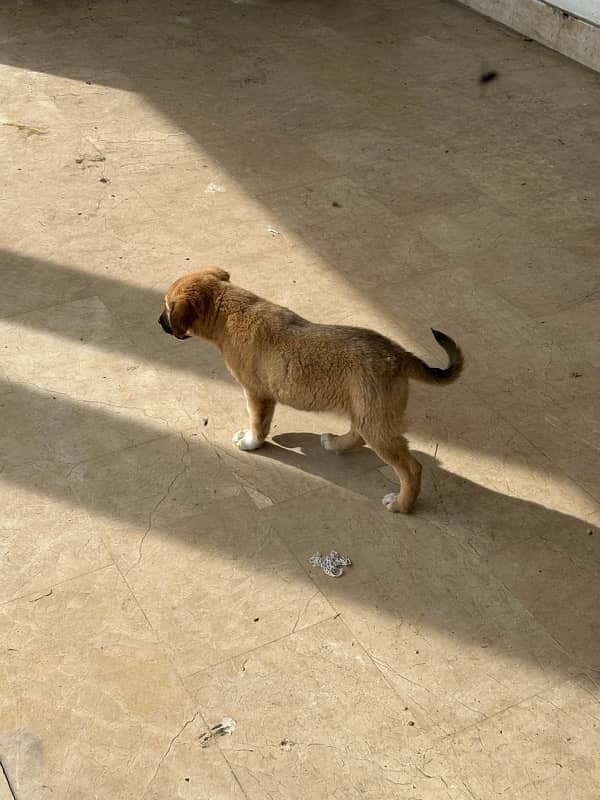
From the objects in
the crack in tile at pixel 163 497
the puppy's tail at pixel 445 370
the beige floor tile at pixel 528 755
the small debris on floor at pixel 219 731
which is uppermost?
the puppy's tail at pixel 445 370

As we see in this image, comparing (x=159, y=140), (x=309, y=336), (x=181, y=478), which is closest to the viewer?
(x=309, y=336)

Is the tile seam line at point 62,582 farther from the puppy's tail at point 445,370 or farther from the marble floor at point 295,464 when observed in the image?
the puppy's tail at point 445,370

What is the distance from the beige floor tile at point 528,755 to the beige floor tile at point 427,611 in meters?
0.06

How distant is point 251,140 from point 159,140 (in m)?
0.64

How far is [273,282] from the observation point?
5457 mm

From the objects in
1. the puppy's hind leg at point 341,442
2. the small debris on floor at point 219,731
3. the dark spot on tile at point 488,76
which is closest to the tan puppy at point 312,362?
the puppy's hind leg at point 341,442

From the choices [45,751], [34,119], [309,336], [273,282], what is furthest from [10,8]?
[45,751]

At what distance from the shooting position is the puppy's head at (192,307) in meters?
3.98

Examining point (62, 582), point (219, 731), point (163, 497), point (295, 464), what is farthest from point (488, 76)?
point (219, 731)

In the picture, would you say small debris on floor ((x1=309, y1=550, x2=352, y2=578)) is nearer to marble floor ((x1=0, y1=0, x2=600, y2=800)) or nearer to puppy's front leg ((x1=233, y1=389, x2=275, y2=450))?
marble floor ((x1=0, y1=0, x2=600, y2=800))

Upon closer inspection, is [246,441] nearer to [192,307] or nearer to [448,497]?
[192,307]

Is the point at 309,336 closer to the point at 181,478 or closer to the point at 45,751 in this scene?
the point at 181,478

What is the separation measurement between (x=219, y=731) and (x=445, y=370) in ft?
5.08

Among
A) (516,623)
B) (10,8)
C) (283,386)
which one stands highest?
(283,386)
